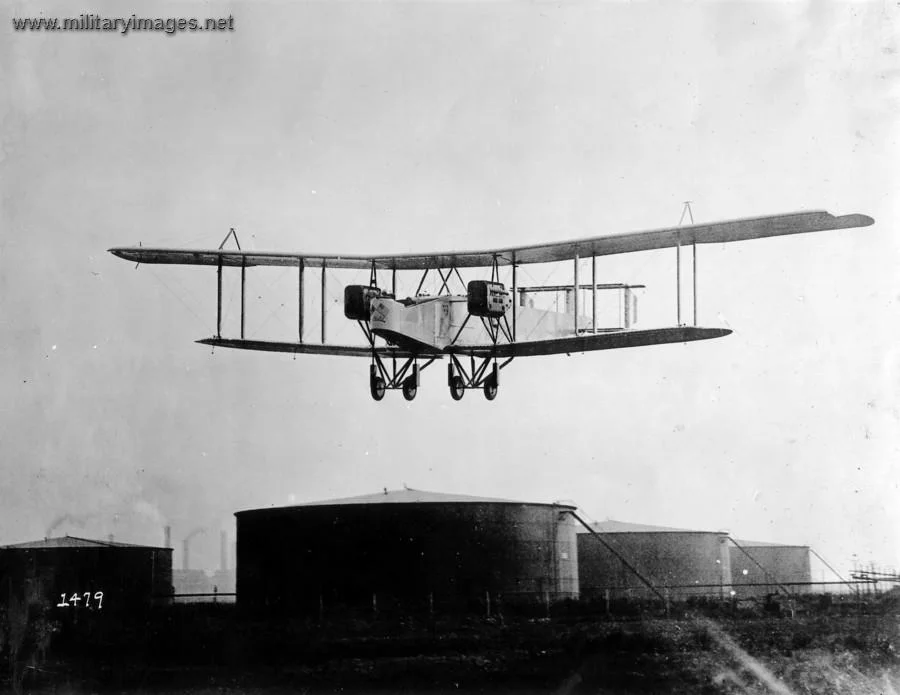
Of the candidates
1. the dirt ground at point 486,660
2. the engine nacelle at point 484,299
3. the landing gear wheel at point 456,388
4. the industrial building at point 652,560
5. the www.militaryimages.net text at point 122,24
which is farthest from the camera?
the industrial building at point 652,560

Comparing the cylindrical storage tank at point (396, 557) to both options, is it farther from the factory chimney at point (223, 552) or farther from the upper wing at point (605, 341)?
the factory chimney at point (223, 552)

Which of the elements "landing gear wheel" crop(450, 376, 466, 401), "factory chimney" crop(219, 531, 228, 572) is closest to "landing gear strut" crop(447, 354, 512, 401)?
"landing gear wheel" crop(450, 376, 466, 401)

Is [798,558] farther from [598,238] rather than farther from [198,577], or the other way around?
[198,577]

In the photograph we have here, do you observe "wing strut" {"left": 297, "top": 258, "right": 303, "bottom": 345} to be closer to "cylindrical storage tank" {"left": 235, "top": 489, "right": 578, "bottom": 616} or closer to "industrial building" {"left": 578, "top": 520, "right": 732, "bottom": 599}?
"cylindrical storage tank" {"left": 235, "top": 489, "right": 578, "bottom": 616}

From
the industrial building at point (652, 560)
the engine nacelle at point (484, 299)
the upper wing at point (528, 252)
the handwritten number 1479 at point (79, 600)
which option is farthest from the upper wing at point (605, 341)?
the industrial building at point (652, 560)

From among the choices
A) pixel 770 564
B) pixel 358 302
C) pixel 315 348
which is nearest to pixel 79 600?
pixel 315 348

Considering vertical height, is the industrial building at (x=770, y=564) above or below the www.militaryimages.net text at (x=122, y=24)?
below
